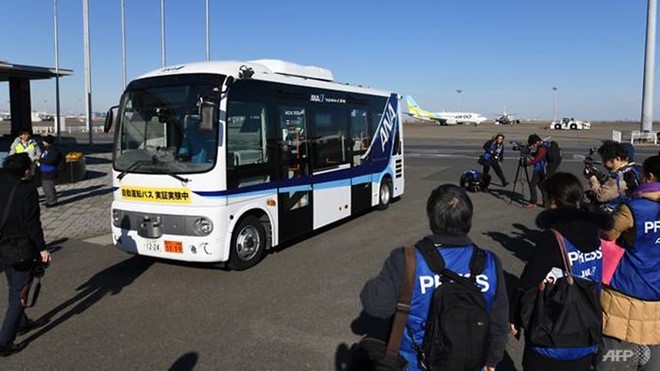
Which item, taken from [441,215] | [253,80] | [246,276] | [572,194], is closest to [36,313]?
[246,276]

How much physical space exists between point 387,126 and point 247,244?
6.04 metres

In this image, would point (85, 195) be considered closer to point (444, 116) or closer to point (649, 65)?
point (649, 65)

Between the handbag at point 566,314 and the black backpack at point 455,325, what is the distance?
643mm

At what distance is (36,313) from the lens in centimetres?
566

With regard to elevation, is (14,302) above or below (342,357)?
above

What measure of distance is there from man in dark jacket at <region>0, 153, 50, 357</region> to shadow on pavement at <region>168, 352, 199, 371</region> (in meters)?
1.51

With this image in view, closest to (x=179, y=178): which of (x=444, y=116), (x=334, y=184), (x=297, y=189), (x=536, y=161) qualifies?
(x=297, y=189)

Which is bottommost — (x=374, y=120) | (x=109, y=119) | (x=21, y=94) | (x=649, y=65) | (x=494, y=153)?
(x=494, y=153)

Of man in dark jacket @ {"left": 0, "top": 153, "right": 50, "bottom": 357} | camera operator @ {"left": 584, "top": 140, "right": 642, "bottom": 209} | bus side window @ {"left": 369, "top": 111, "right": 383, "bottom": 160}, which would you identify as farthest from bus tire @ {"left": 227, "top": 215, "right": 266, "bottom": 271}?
bus side window @ {"left": 369, "top": 111, "right": 383, "bottom": 160}

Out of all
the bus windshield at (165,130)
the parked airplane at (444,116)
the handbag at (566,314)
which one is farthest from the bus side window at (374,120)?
the parked airplane at (444,116)

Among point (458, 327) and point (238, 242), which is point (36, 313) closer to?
point (238, 242)

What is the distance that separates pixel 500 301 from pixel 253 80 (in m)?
5.69

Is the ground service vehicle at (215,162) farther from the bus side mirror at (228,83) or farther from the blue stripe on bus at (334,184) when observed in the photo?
the blue stripe on bus at (334,184)

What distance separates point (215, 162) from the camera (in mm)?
6676
